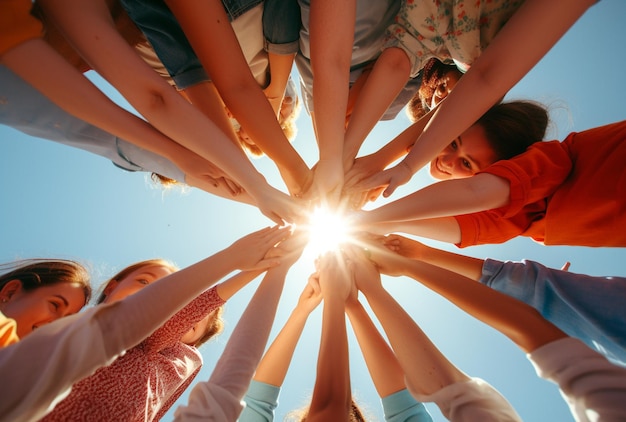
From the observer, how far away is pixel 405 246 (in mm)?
1758

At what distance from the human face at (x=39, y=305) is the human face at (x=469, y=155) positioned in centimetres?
223

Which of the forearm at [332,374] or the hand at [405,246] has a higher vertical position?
the hand at [405,246]

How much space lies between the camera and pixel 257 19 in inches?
53.7

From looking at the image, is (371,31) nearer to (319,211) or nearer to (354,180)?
(354,180)

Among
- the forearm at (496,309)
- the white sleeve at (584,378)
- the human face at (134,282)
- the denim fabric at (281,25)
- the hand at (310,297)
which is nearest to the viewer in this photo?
the white sleeve at (584,378)

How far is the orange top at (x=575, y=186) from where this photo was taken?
1.16m

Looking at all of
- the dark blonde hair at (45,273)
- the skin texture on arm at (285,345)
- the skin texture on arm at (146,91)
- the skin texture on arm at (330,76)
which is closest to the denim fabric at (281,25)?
the skin texture on arm at (330,76)

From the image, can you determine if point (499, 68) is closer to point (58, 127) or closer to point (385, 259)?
point (385, 259)

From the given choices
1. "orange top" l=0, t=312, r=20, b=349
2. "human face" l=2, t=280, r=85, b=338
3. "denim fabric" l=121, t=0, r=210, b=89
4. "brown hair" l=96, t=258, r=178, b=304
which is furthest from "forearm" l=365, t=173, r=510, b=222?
"human face" l=2, t=280, r=85, b=338

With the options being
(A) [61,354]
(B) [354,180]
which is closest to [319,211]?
(B) [354,180]

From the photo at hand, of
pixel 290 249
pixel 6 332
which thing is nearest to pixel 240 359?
pixel 290 249

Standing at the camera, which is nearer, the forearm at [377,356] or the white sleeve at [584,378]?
the white sleeve at [584,378]

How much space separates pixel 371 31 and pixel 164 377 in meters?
2.05

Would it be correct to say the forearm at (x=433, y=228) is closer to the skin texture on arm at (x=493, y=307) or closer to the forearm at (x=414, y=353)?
the skin texture on arm at (x=493, y=307)
